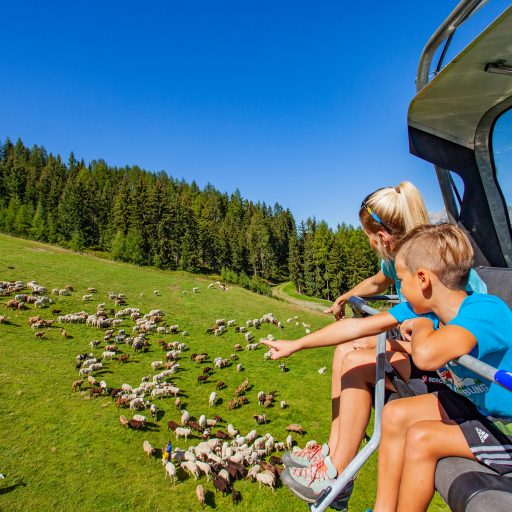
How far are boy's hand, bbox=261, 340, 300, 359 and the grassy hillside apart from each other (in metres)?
3.15

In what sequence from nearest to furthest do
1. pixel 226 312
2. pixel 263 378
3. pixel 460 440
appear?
1. pixel 460 440
2. pixel 263 378
3. pixel 226 312

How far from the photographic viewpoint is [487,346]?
1.96 metres

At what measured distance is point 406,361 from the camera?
323 cm

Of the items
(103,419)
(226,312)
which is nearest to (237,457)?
(103,419)

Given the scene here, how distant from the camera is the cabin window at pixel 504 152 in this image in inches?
148

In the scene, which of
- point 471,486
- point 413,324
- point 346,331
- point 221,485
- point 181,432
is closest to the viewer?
point 471,486

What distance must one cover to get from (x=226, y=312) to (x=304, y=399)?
6.45 metres

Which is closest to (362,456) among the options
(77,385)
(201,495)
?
(201,495)

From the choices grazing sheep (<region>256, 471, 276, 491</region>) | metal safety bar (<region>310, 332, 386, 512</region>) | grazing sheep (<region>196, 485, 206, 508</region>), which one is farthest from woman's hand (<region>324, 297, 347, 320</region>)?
grazing sheep (<region>196, 485, 206, 508</region>)

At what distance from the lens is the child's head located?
9.98ft

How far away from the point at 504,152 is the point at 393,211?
1.84 m

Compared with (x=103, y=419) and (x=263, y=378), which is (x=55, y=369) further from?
(x=263, y=378)

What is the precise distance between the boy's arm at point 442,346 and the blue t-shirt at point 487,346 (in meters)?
0.06

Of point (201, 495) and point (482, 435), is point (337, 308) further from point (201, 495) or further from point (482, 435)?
point (201, 495)
